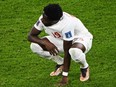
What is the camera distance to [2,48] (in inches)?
331

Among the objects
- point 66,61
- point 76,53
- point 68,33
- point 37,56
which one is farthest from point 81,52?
point 37,56

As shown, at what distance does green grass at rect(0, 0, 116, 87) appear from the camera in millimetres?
6930

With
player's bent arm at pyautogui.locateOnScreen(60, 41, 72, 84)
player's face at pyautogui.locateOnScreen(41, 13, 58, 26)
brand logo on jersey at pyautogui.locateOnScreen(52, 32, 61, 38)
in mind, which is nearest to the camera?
player's face at pyautogui.locateOnScreen(41, 13, 58, 26)

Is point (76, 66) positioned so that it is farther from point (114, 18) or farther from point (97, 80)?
point (114, 18)

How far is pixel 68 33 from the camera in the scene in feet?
20.5

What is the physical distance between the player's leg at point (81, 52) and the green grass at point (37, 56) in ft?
0.48

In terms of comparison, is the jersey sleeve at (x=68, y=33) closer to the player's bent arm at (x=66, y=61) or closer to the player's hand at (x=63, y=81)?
the player's bent arm at (x=66, y=61)

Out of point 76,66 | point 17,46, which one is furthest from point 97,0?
point 76,66

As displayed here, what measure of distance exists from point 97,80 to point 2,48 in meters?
2.31

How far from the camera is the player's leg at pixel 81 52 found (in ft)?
20.8

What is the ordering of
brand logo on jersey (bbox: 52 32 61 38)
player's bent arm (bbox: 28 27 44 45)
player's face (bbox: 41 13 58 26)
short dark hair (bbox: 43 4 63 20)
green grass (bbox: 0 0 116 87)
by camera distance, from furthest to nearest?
green grass (bbox: 0 0 116 87) → player's bent arm (bbox: 28 27 44 45) → brand logo on jersey (bbox: 52 32 61 38) → player's face (bbox: 41 13 58 26) → short dark hair (bbox: 43 4 63 20)

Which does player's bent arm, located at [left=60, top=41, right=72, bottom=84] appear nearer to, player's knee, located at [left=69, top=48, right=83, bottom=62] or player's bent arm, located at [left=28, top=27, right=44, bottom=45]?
player's knee, located at [left=69, top=48, right=83, bottom=62]

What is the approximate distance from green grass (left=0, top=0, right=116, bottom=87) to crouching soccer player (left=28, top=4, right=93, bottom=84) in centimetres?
37

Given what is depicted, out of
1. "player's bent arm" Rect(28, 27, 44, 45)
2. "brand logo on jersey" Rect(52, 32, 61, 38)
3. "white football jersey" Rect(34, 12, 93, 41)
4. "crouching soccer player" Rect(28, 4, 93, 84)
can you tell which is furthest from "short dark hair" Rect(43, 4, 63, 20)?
"player's bent arm" Rect(28, 27, 44, 45)
